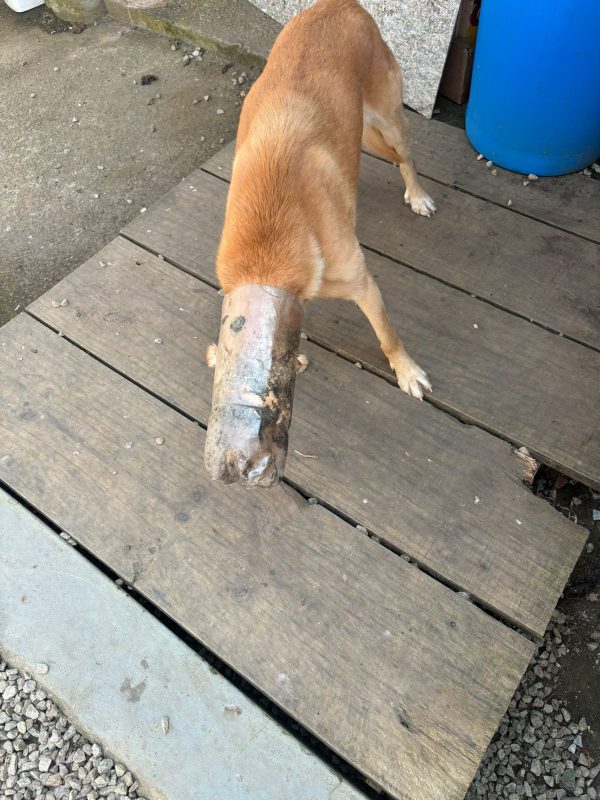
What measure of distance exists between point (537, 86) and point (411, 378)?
145cm

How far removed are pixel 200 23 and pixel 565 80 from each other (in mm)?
2698

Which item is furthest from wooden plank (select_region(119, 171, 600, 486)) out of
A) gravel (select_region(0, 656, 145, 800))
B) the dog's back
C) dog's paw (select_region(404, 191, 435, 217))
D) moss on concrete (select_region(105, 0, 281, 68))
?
moss on concrete (select_region(105, 0, 281, 68))

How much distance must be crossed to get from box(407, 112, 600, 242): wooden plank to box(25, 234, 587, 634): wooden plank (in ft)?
3.81

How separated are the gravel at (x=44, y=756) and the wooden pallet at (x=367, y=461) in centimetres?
48

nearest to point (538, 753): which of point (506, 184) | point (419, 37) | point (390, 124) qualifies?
point (506, 184)

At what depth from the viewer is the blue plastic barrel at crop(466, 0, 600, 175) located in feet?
7.61

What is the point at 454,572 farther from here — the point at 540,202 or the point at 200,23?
the point at 200,23

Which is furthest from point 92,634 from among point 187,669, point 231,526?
point 231,526

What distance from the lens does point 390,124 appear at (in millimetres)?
2592

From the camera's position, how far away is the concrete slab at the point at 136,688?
1.64m

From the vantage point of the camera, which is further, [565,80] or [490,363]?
[565,80]

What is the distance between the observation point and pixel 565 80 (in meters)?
2.47

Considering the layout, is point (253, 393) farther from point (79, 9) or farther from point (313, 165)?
point (79, 9)

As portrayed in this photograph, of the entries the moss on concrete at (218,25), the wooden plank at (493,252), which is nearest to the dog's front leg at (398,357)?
the wooden plank at (493,252)
